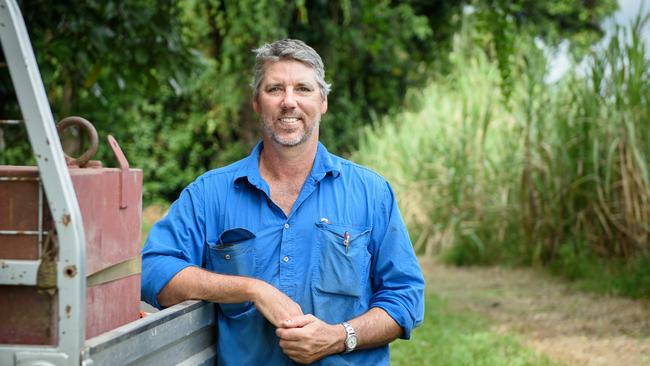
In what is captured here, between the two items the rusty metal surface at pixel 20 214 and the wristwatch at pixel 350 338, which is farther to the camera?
the wristwatch at pixel 350 338

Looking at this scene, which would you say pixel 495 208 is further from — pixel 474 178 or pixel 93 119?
pixel 93 119

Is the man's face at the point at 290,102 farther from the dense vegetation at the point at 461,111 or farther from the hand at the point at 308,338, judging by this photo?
the dense vegetation at the point at 461,111

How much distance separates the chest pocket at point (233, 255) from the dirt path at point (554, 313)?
3604 mm

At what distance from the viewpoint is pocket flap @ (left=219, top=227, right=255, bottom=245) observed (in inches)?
137

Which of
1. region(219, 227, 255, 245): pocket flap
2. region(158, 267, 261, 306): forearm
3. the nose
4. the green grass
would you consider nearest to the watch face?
region(158, 267, 261, 306): forearm

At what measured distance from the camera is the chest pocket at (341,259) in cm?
341

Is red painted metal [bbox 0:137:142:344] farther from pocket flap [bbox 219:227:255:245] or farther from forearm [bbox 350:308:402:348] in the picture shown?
forearm [bbox 350:308:402:348]

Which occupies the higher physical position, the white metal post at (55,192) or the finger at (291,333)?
the white metal post at (55,192)

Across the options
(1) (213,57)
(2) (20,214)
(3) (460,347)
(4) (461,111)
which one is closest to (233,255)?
(2) (20,214)

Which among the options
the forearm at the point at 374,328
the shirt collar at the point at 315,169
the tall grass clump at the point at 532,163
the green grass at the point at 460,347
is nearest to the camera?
the forearm at the point at 374,328

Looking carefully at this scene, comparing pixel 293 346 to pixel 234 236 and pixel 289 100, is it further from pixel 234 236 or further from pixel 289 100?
pixel 289 100

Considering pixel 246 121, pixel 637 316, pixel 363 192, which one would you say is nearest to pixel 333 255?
pixel 363 192

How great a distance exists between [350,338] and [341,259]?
272 mm

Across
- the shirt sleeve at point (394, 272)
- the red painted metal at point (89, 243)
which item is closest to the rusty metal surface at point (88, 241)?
the red painted metal at point (89, 243)
